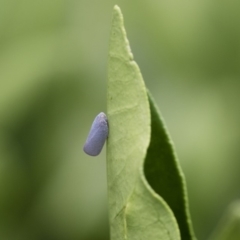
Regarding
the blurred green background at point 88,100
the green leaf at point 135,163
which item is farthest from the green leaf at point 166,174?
the blurred green background at point 88,100

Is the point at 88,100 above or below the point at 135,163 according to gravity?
A: below

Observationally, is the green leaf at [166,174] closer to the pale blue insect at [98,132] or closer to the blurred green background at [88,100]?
the pale blue insect at [98,132]

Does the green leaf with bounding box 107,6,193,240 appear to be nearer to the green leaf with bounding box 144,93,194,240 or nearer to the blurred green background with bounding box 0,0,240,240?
the green leaf with bounding box 144,93,194,240

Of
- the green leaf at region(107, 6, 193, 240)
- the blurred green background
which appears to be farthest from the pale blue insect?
the blurred green background

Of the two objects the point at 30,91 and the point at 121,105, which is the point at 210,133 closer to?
the point at 30,91

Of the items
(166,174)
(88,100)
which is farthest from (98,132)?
(88,100)

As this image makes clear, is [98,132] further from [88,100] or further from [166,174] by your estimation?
[88,100]

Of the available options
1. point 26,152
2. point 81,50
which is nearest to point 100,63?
point 81,50
